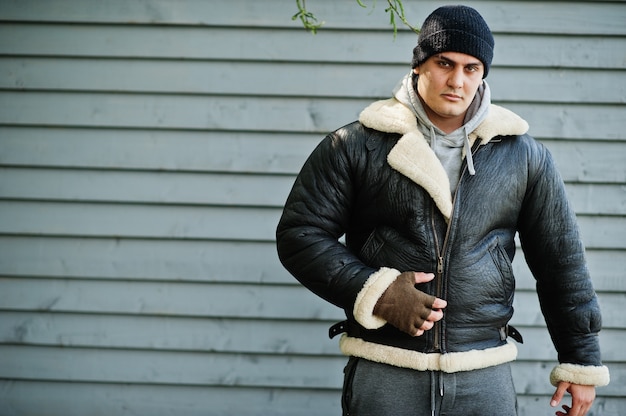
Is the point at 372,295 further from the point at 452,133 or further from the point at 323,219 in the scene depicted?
the point at 452,133

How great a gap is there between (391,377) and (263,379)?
4.51 feet

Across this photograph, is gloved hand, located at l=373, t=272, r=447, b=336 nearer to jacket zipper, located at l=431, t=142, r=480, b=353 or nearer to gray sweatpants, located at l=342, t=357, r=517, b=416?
jacket zipper, located at l=431, t=142, r=480, b=353

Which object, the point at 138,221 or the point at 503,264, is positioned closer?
the point at 503,264

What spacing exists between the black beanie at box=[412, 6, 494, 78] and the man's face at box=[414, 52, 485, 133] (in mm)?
19

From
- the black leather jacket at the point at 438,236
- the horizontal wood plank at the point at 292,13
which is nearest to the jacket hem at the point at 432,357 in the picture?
the black leather jacket at the point at 438,236

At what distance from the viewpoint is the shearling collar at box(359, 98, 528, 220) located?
1963mm

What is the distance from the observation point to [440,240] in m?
1.99

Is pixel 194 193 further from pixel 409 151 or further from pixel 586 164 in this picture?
pixel 586 164

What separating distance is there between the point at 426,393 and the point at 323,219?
1.91 feet

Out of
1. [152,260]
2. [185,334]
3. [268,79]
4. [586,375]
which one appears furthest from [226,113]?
[586,375]

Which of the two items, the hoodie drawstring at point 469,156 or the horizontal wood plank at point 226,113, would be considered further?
the horizontal wood plank at point 226,113

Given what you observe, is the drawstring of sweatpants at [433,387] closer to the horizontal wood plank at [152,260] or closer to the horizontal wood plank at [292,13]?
the horizontal wood plank at [152,260]

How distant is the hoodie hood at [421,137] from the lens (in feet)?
6.44

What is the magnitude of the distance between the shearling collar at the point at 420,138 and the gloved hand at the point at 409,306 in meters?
0.23
